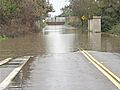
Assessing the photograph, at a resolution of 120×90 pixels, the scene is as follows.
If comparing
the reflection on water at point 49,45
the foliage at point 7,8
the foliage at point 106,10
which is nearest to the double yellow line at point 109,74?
the reflection on water at point 49,45

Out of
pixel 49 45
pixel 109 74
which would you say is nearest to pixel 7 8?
pixel 49 45

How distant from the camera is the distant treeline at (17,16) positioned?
139 ft

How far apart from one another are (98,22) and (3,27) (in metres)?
17.8

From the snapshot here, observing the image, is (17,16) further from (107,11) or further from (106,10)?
(106,10)

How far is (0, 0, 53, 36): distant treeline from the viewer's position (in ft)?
139

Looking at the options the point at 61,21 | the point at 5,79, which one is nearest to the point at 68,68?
the point at 5,79

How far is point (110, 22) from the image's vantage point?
5572 cm

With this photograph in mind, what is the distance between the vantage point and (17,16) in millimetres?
47656

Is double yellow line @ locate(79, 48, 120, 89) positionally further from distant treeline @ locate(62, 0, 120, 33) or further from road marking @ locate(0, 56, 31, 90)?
distant treeline @ locate(62, 0, 120, 33)

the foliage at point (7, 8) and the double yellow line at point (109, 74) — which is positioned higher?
the foliage at point (7, 8)

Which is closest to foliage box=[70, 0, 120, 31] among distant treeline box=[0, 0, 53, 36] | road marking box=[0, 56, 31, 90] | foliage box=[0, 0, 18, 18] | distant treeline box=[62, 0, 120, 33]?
distant treeline box=[62, 0, 120, 33]

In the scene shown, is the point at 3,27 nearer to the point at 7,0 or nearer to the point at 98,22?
the point at 7,0

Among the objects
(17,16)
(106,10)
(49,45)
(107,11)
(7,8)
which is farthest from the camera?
(106,10)

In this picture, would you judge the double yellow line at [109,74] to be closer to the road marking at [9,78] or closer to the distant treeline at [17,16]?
the road marking at [9,78]
